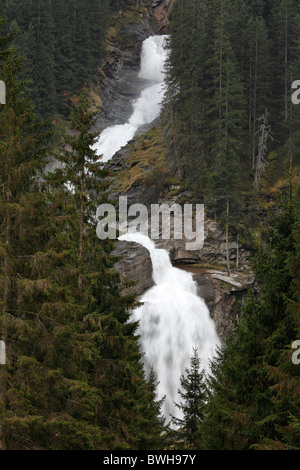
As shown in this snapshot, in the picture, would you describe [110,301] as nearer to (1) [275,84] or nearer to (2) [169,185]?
(2) [169,185]

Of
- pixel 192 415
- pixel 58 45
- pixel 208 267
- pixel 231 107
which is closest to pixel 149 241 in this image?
pixel 208 267

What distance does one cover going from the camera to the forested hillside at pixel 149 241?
8.55m

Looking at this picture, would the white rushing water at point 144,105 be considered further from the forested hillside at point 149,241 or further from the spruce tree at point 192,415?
the spruce tree at point 192,415

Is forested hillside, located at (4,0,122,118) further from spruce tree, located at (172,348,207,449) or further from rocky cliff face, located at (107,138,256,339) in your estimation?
spruce tree, located at (172,348,207,449)

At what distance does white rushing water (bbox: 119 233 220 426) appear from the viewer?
23.8m

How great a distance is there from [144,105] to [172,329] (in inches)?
1685

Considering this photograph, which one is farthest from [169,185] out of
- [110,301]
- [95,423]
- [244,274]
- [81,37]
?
[81,37]

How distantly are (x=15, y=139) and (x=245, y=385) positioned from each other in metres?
7.24

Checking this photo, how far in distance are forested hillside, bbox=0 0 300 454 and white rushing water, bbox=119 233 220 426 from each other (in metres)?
0.12

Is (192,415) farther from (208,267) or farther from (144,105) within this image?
(144,105)

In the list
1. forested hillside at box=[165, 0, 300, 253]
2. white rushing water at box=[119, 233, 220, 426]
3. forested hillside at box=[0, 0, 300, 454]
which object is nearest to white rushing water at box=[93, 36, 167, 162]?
forested hillside at box=[0, 0, 300, 454]

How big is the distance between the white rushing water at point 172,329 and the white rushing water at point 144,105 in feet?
40.7

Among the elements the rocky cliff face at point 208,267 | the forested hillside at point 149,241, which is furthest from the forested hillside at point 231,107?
the rocky cliff face at point 208,267

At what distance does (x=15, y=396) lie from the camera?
26.0ft
